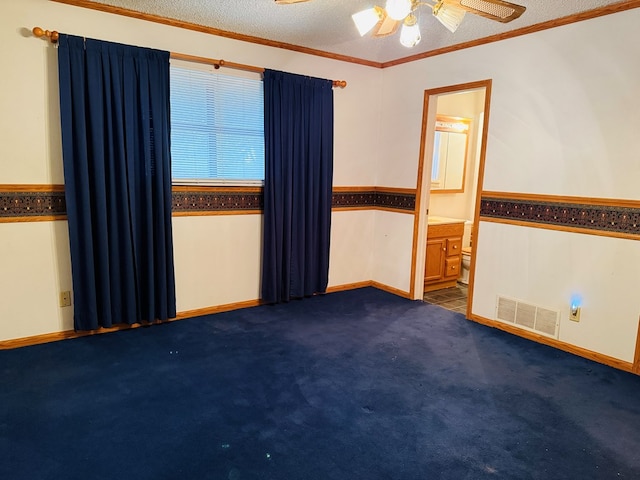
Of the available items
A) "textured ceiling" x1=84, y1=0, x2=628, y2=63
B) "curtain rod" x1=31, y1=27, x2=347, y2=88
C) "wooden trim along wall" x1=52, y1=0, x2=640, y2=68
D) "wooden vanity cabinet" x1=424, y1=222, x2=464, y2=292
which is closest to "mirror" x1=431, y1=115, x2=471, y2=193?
"wooden vanity cabinet" x1=424, y1=222, x2=464, y2=292

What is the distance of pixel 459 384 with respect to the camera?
2762mm

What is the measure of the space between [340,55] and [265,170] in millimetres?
1434

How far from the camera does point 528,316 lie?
3541 millimetres

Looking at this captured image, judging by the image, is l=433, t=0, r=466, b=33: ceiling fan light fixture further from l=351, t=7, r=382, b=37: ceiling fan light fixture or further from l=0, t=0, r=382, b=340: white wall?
l=0, t=0, r=382, b=340: white wall

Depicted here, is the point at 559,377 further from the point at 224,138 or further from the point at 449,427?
the point at 224,138

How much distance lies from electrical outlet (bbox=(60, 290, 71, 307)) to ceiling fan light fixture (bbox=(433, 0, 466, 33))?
308 centimetres

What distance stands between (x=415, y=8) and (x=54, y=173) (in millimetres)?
2613

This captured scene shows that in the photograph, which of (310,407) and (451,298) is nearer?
(310,407)

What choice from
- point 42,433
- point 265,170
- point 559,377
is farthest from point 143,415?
point 559,377

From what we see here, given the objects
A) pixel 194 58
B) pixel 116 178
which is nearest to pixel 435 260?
pixel 194 58

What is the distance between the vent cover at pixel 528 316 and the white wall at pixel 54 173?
2.21 metres

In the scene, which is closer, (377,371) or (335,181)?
(377,371)

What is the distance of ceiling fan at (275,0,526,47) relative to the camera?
2125 mm

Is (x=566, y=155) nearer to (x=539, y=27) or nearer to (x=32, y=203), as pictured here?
(x=539, y=27)
